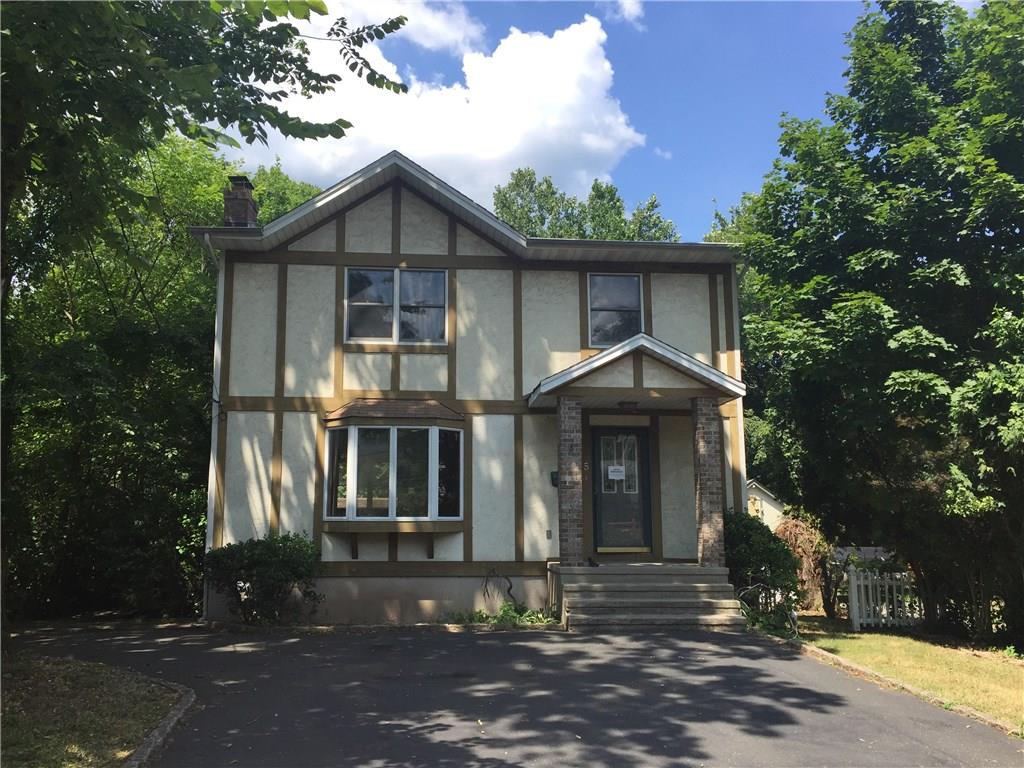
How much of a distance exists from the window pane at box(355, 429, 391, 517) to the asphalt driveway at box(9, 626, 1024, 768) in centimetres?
286

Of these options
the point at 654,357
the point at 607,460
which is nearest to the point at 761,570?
the point at 607,460

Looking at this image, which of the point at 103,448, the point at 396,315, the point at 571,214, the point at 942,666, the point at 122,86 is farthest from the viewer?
the point at 571,214

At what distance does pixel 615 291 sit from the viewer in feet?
48.2

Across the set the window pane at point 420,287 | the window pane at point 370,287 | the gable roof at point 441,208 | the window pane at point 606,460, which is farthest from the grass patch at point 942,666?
the window pane at point 370,287

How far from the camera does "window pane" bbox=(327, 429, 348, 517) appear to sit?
13.4 metres

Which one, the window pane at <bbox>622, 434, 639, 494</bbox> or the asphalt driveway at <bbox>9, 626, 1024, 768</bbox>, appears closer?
the asphalt driveway at <bbox>9, 626, 1024, 768</bbox>

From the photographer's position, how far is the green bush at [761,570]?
12078 mm

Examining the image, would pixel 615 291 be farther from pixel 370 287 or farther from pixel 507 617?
pixel 507 617

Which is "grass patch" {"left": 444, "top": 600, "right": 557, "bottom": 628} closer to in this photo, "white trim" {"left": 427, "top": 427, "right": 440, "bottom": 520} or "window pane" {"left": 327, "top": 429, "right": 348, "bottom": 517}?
"white trim" {"left": 427, "top": 427, "right": 440, "bottom": 520}

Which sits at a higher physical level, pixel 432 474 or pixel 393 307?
pixel 393 307

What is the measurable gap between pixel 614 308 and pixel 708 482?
378 cm

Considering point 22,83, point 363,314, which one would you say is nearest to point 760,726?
point 22,83

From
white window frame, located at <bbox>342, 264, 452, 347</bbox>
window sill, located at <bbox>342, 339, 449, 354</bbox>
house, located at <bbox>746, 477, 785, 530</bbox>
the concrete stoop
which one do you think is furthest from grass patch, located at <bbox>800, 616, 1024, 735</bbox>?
house, located at <bbox>746, 477, 785, 530</bbox>

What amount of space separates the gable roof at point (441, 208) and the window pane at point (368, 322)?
1.79 m
